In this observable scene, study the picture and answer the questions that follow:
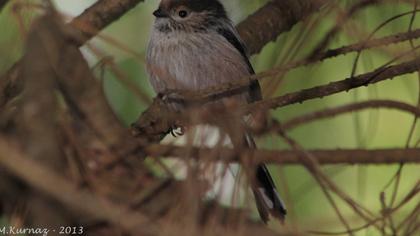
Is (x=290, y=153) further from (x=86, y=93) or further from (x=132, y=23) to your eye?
(x=132, y=23)

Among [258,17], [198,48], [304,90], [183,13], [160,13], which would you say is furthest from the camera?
[183,13]

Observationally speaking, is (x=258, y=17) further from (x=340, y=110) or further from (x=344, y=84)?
(x=340, y=110)

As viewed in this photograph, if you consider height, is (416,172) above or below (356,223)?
below

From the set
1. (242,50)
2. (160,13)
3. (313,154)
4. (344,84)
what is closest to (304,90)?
(344,84)

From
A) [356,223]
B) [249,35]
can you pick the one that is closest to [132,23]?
[249,35]

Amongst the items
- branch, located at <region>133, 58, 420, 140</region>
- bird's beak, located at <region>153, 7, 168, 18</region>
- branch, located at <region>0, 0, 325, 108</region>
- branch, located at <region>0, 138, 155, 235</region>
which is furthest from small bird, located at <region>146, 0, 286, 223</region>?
branch, located at <region>0, 138, 155, 235</region>

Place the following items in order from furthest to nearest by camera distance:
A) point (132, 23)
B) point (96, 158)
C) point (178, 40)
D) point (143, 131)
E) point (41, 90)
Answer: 1. point (132, 23)
2. point (178, 40)
3. point (143, 131)
4. point (96, 158)
5. point (41, 90)
